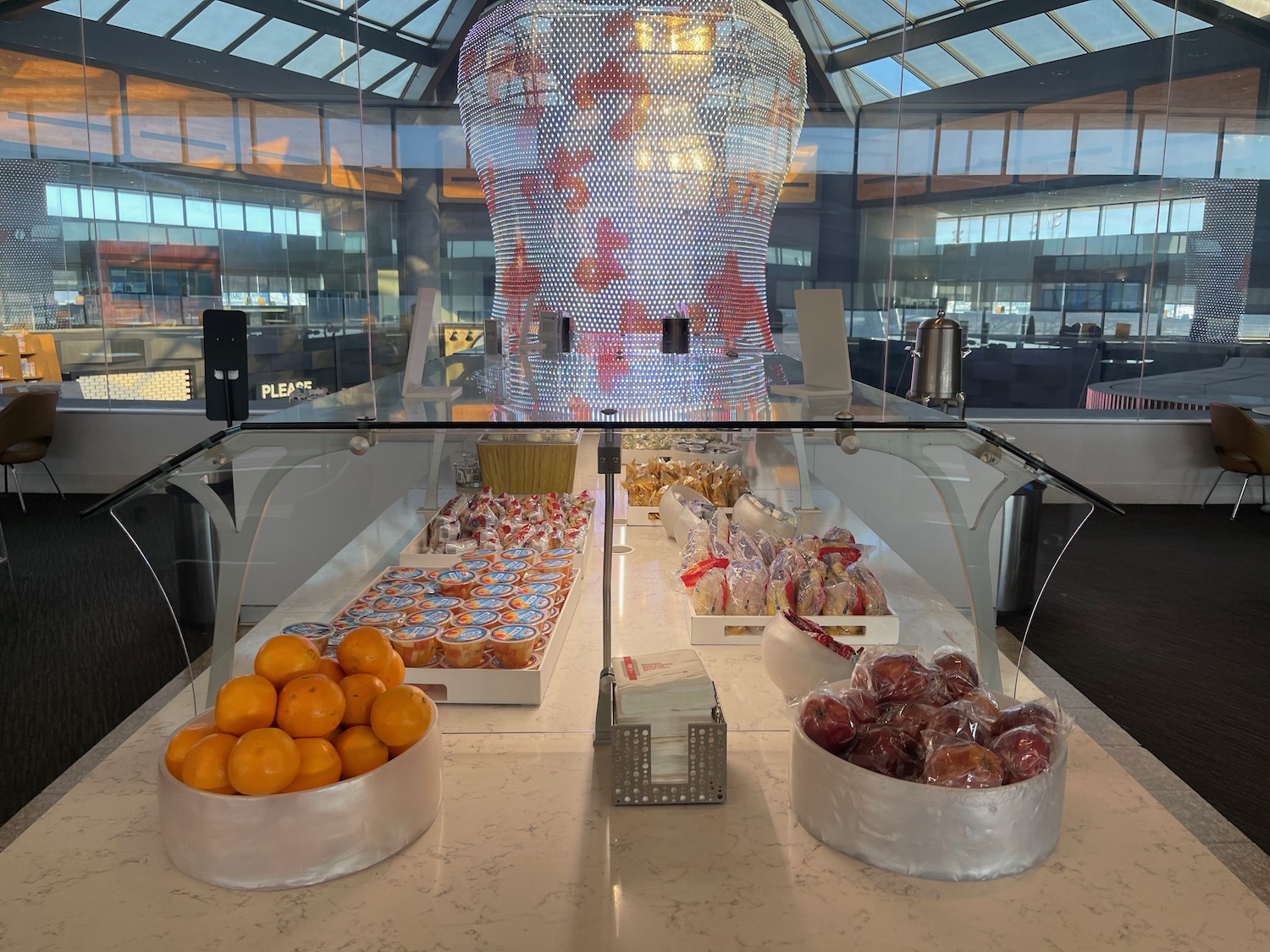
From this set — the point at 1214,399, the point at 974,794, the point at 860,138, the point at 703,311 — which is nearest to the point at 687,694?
the point at 974,794

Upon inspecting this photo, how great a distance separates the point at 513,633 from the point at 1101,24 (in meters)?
7.56

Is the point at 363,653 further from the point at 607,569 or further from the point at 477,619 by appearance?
the point at 477,619

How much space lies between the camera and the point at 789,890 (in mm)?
1329

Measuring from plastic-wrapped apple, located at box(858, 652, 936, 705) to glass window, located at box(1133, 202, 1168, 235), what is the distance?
7.16m

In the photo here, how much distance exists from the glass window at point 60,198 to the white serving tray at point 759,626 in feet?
23.3

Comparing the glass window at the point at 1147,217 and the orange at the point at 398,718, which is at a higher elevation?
the glass window at the point at 1147,217

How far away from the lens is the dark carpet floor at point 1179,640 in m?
2.95

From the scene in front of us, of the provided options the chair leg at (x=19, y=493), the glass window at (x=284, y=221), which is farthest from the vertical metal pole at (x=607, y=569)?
the glass window at (x=284, y=221)

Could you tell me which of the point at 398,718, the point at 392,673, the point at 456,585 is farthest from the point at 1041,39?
the point at 398,718

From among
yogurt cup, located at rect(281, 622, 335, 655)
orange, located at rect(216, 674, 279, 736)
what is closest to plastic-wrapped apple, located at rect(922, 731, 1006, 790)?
orange, located at rect(216, 674, 279, 736)

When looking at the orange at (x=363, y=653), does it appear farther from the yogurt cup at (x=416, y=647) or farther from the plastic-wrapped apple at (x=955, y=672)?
the plastic-wrapped apple at (x=955, y=672)

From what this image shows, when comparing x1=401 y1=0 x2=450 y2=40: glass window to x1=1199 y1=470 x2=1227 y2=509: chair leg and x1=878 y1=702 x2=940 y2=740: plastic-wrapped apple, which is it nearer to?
x1=1199 y1=470 x2=1227 y2=509: chair leg

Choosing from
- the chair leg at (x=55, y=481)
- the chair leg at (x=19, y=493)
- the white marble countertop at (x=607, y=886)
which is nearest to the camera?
the white marble countertop at (x=607, y=886)

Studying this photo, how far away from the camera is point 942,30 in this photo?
7.32 meters
